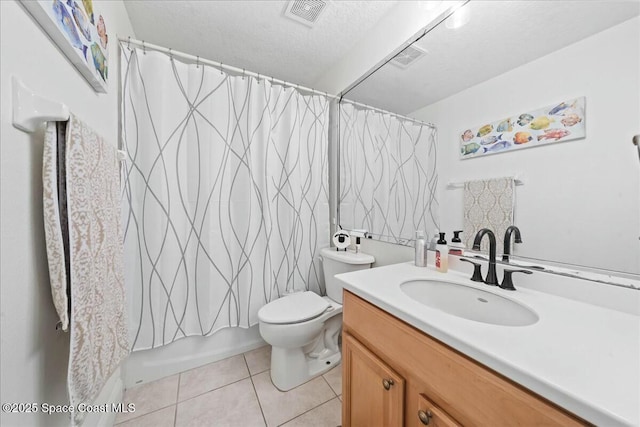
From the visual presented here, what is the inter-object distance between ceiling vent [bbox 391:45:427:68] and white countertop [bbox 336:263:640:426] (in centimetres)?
115

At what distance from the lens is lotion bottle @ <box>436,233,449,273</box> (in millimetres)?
938

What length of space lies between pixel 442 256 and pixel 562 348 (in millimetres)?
505

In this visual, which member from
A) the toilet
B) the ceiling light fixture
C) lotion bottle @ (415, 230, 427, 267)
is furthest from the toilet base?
the ceiling light fixture

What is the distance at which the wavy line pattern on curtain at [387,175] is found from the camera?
1132 mm

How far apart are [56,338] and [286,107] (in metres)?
1.59

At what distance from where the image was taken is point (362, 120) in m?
1.58

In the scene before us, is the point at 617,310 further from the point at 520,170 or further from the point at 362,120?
the point at 362,120

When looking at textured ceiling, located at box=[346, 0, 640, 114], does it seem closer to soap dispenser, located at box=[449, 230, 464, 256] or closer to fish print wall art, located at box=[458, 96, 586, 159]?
fish print wall art, located at box=[458, 96, 586, 159]

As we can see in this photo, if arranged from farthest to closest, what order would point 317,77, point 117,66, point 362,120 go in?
point 317,77 → point 362,120 → point 117,66

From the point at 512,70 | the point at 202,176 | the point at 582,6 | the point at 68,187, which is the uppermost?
the point at 582,6

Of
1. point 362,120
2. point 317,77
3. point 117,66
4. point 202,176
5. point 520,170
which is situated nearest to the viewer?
point 520,170

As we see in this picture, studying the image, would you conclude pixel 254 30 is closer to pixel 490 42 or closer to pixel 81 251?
pixel 490 42

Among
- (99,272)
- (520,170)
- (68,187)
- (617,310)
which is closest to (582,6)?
(520,170)

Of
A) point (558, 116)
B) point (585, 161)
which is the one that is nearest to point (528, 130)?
point (558, 116)
